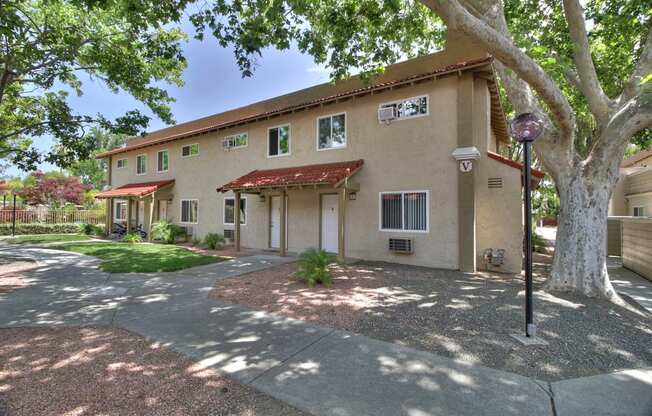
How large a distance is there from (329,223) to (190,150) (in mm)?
10253

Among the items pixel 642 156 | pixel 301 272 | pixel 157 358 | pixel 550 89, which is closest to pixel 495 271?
A: pixel 550 89

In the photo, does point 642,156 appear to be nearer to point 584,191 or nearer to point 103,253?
point 584,191

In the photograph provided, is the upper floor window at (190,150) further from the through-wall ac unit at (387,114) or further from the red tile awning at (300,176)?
the through-wall ac unit at (387,114)

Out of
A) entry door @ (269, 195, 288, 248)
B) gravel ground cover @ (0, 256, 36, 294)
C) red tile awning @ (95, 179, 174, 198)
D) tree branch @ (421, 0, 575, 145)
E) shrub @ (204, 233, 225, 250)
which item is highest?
tree branch @ (421, 0, 575, 145)

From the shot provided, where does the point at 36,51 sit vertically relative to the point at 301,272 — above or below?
above

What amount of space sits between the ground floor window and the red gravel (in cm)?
1777

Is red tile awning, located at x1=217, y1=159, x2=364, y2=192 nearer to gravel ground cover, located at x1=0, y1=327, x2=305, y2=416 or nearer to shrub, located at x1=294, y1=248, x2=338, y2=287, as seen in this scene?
shrub, located at x1=294, y1=248, x2=338, y2=287

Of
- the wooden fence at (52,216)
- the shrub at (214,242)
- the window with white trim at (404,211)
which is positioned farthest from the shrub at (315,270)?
the wooden fence at (52,216)

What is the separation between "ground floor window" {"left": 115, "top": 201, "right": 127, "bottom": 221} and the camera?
21969 mm

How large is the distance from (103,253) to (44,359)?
9820 mm

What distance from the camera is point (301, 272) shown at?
7.89 metres

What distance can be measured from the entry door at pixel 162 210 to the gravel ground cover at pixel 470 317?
13.0 meters

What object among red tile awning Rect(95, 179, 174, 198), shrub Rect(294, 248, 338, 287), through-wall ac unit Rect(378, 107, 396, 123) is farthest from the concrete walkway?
red tile awning Rect(95, 179, 174, 198)

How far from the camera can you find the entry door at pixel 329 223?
12141 millimetres
